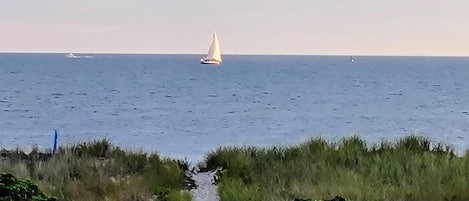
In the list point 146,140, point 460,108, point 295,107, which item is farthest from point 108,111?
point 460,108

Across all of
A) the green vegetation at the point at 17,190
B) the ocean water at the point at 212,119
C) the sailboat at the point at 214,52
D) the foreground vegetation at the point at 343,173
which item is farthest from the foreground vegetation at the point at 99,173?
the sailboat at the point at 214,52

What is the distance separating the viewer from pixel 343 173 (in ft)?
33.9

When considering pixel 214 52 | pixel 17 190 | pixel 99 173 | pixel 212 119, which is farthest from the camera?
pixel 214 52

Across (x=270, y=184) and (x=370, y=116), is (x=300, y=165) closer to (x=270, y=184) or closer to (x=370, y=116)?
(x=270, y=184)

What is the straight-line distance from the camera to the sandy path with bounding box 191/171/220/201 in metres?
9.74

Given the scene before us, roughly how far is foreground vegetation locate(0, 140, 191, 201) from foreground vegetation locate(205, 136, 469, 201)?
0.73 metres

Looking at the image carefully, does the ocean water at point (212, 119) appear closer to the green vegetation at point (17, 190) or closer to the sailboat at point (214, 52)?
the green vegetation at point (17, 190)

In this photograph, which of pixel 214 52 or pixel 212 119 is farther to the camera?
pixel 214 52

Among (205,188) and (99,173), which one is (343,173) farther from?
(99,173)

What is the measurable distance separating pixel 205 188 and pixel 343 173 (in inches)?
72.8

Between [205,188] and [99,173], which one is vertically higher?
[99,173]

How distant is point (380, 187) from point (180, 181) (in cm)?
263

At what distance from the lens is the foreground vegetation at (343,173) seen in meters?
9.19

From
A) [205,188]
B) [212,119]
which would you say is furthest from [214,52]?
[205,188]
